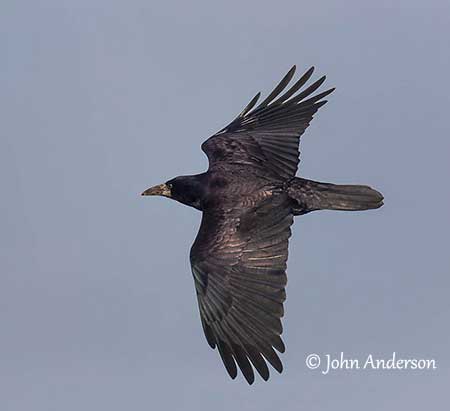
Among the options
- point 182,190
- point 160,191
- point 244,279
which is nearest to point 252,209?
point 244,279

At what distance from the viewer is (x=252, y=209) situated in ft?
69.3

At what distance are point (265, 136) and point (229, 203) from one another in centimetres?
181

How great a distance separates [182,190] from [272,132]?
1.72 m

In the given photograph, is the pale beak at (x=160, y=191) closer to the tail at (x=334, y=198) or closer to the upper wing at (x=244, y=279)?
the upper wing at (x=244, y=279)

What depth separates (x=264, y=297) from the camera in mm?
20062

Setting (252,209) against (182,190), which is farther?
(182,190)

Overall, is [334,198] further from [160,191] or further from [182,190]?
[160,191]

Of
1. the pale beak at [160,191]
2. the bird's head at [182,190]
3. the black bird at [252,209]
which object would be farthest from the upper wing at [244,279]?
the pale beak at [160,191]

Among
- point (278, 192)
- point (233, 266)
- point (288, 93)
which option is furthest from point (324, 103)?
point (233, 266)

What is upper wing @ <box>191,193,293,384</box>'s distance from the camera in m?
19.8

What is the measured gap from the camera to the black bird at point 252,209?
19.9 metres

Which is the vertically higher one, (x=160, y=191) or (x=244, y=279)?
(x=160, y=191)

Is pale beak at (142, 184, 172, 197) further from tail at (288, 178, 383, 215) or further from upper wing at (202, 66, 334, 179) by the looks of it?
tail at (288, 178, 383, 215)

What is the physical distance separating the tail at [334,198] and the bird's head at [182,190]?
153cm
